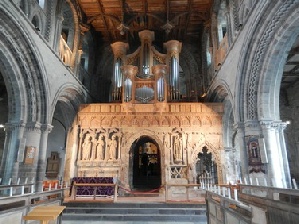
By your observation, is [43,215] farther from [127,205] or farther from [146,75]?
[146,75]

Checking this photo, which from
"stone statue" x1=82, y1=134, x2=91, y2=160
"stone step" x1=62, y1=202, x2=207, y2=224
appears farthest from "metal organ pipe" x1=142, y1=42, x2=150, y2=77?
"stone step" x1=62, y1=202, x2=207, y2=224

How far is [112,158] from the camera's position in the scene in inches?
442

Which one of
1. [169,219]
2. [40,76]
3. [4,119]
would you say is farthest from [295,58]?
[4,119]

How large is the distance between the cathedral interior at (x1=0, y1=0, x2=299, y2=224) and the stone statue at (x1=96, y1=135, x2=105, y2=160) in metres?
0.05

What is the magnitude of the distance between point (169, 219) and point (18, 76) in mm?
6684

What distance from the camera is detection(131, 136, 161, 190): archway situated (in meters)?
14.2

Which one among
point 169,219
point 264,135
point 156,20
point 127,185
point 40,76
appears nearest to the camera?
point 169,219

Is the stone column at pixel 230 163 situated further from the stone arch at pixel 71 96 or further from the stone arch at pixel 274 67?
the stone arch at pixel 71 96

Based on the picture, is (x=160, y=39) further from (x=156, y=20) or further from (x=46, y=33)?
(x=46, y=33)

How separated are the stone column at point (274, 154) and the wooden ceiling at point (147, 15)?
27.2ft

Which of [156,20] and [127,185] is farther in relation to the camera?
[156,20]

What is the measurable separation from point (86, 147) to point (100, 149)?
0.69 m

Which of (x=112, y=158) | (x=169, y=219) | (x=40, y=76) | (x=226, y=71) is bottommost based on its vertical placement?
(x=169, y=219)

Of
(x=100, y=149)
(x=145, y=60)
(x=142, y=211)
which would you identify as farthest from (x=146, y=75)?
(x=142, y=211)
